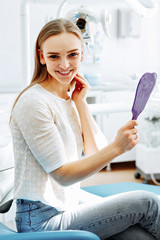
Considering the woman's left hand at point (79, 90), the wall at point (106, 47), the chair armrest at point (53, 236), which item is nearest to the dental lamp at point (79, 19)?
the woman's left hand at point (79, 90)

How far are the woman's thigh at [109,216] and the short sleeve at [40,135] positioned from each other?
21cm

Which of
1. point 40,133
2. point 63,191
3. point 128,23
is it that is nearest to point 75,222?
point 63,191

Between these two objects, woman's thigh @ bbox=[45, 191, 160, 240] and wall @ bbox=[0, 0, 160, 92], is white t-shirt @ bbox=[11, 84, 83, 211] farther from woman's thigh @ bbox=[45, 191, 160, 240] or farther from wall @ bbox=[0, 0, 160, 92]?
wall @ bbox=[0, 0, 160, 92]

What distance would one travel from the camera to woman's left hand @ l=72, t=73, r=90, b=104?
145cm

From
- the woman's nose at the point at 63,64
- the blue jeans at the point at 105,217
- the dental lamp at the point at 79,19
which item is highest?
the dental lamp at the point at 79,19

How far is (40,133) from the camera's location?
1.10 meters

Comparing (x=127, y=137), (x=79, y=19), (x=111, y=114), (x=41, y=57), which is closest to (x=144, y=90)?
(x=127, y=137)

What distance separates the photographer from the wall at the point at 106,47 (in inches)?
136

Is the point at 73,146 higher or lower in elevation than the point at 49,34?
lower

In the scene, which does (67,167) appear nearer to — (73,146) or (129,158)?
(73,146)

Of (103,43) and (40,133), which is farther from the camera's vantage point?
(103,43)

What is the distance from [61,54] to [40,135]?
0.98ft

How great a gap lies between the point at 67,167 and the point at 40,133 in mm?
136

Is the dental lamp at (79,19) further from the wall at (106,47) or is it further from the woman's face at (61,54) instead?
the wall at (106,47)
